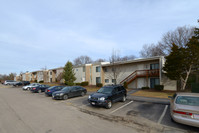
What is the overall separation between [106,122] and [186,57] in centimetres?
1529

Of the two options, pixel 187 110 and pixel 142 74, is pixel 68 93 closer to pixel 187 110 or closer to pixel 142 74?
pixel 187 110

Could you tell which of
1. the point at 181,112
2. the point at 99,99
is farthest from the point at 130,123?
the point at 99,99

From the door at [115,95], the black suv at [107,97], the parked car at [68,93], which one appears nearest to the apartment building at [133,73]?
the parked car at [68,93]

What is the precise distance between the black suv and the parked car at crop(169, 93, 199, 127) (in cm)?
445

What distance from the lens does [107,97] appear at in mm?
8609

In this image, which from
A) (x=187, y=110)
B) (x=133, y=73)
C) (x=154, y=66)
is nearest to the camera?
(x=187, y=110)

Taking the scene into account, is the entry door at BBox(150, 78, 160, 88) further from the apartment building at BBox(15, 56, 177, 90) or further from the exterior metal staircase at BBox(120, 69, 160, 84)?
the exterior metal staircase at BBox(120, 69, 160, 84)

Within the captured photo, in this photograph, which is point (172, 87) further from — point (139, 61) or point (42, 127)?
point (42, 127)

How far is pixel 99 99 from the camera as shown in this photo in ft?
28.0

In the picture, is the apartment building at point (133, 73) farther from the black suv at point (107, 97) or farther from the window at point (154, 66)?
the black suv at point (107, 97)

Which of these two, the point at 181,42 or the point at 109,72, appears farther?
the point at 181,42

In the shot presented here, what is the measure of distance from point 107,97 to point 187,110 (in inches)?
193

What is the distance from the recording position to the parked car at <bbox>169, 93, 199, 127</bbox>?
15.6 ft

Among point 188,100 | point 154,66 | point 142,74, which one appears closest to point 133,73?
point 142,74
